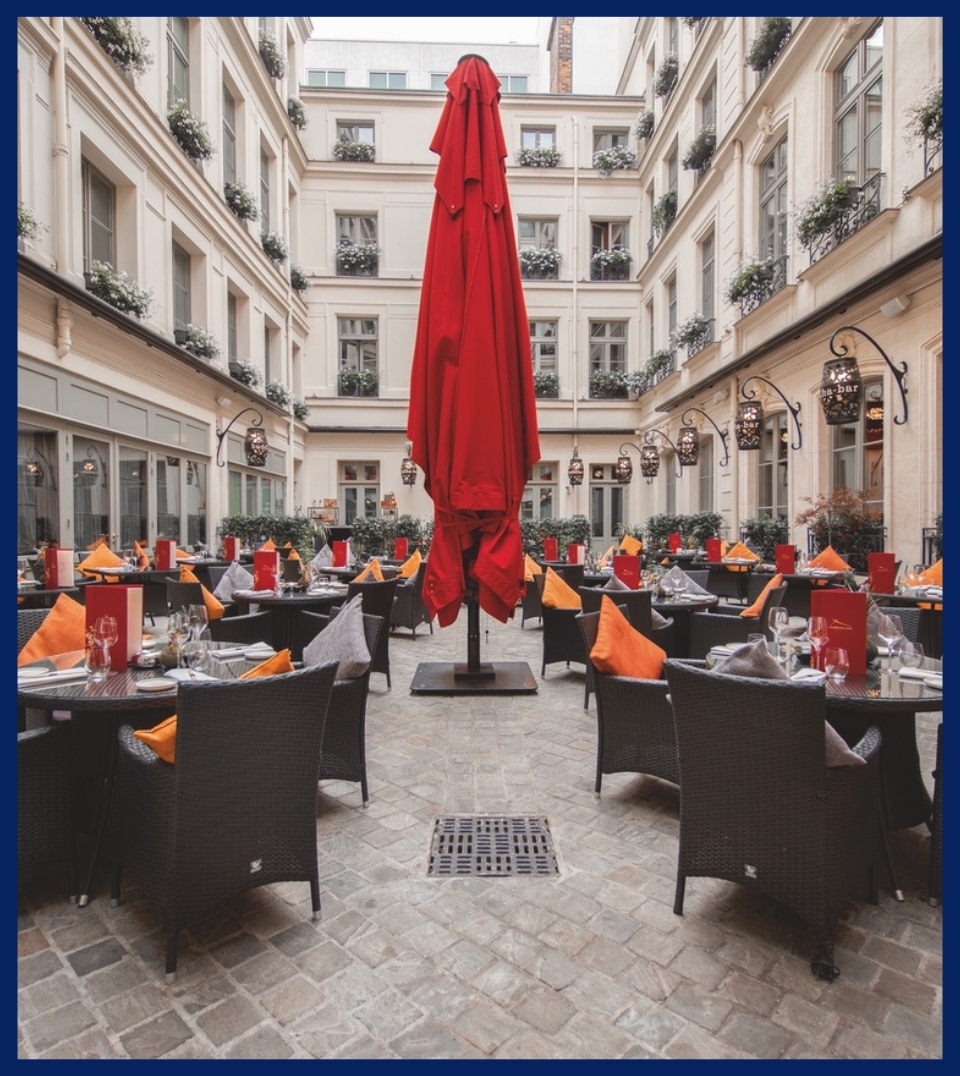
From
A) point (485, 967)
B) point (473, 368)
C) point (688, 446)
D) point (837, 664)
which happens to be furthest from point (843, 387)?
point (485, 967)

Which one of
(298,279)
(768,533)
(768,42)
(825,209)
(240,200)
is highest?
(768,42)

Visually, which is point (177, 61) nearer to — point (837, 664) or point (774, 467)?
point (774, 467)

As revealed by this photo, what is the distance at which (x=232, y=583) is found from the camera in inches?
211

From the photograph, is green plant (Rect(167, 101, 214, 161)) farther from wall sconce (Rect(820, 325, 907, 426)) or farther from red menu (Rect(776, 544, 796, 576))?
red menu (Rect(776, 544, 796, 576))

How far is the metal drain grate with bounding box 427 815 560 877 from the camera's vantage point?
240 cm

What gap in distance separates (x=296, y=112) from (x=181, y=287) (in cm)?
803

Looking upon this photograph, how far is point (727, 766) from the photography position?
2.02 meters

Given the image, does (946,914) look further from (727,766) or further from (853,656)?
(853,656)

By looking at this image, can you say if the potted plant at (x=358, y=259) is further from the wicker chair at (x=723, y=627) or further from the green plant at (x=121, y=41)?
the wicker chair at (x=723, y=627)

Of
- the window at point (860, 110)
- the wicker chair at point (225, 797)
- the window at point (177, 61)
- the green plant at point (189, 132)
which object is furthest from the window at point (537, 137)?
the wicker chair at point (225, 797)

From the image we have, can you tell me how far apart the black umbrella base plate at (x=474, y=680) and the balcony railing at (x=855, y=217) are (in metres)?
6.28

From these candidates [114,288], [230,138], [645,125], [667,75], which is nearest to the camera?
[114,288]

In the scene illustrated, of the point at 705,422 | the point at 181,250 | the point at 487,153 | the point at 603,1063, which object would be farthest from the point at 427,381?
the point at 705,422

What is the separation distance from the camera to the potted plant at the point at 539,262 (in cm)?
1705
